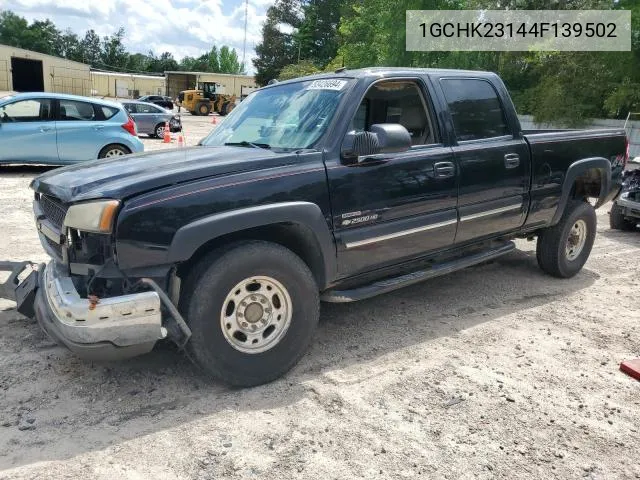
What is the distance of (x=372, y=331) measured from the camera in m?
4.20

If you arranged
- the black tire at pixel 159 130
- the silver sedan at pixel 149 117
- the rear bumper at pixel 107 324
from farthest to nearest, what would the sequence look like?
1. the black tire at pixel 159 130
2. the silver sedan at pixel 149 117
3. the rear bumper at pixel 107 324

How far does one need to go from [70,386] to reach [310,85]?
2.59 metres

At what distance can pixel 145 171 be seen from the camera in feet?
10.3

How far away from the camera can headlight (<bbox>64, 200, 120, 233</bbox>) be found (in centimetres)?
277

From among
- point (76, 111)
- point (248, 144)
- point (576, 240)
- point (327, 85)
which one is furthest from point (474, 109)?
point (76, 111)

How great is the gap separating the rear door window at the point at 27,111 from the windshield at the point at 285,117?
7.76m

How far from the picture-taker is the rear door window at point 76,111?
10.8 metres

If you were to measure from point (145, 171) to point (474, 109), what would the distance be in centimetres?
277

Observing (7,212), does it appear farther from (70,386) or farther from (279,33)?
(279,33)

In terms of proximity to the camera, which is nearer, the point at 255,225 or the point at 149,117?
the point at 255,225

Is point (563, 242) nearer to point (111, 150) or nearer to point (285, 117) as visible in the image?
point (285, 117)

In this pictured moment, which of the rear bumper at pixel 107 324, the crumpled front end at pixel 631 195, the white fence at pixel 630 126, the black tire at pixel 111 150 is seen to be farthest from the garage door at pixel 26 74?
the rear bumper at pixel 107 324

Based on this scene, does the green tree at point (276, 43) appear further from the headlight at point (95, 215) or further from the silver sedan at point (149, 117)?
the headlight at point (95, 215)

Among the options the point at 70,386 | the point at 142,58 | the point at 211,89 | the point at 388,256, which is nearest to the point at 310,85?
the point at 388,256
